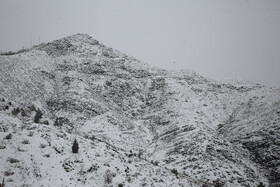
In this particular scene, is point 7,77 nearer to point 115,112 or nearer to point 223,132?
point 115,112

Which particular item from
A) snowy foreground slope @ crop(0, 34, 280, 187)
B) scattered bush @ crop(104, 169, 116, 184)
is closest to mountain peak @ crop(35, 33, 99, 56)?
snowy foreground slope @ crop(0, 34, 280, 187)

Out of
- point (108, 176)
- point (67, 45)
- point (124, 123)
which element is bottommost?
point (108, 176)

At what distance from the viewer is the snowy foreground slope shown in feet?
43.3

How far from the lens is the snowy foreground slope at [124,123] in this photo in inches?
519

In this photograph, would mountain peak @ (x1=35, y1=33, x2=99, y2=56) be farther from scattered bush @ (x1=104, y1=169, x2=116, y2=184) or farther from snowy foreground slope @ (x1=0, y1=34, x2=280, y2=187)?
scattered bush @ (x1=104, y1=169, x2=116, y2=184)

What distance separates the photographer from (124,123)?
32.8m

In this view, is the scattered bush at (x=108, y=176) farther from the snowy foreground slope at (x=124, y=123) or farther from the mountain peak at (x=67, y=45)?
the mountain peak at (x=67, y=45)

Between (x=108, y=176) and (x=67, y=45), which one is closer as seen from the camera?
(x=108, y=176)

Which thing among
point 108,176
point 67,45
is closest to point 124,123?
point 108,176

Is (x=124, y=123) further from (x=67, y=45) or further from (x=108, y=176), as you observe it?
(x=67, y=45)

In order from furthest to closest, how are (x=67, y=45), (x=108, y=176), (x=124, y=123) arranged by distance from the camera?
(x=67, y=45)
(x=124, y=123)
(x=108, y=176)

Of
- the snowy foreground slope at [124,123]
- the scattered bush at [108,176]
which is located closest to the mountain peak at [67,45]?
the snowy foreground slope at [124,123]

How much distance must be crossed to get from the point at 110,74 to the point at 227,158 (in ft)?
106

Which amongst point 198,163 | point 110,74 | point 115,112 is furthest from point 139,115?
point 198,163
